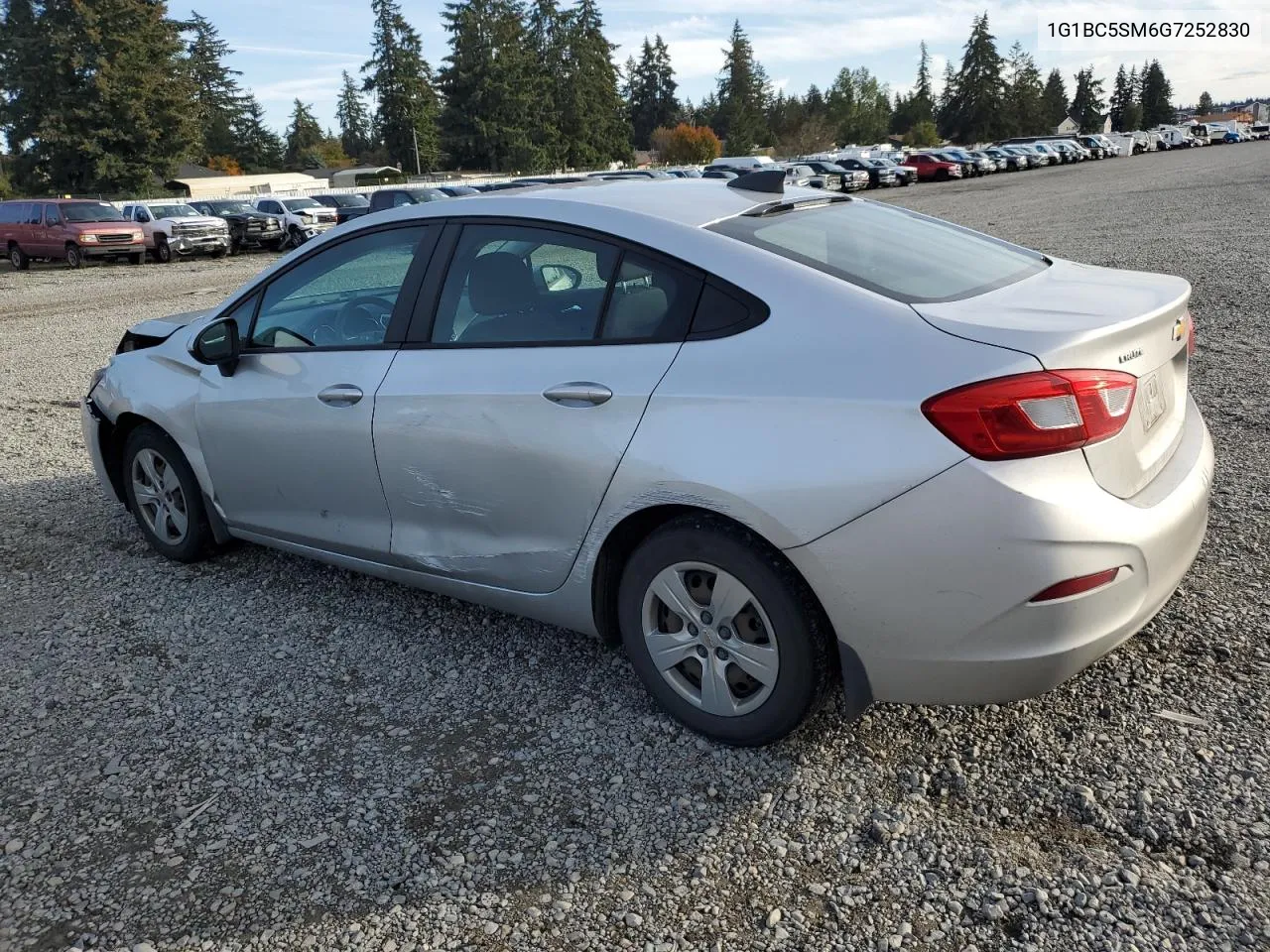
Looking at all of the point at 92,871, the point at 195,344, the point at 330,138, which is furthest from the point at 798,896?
the point at 330,138

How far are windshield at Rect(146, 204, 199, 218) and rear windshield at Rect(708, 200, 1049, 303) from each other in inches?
1063

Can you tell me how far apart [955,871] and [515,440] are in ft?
5.80

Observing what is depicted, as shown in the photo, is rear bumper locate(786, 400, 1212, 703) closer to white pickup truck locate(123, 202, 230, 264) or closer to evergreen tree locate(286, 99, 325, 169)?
white pickup truck locate(123, 202, 230, 264)

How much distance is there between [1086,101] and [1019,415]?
153543mm

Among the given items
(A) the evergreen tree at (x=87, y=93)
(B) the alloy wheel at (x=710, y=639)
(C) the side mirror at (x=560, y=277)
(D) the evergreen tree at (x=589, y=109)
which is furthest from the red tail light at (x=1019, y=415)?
(D) the evergreen tree at (x=589, y=109)

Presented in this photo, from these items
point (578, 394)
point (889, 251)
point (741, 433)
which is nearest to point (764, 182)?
point (889, 251)

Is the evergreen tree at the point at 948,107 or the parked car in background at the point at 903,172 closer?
the parked car in background at the point at 903,172

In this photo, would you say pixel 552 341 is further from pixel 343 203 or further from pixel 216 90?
pixel 216 90

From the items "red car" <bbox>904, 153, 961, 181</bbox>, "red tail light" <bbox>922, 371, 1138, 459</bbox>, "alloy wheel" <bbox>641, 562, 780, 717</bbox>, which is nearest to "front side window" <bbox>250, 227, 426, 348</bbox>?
"alloy wheel" <bbox>641, 562, 780, 717</bbox>

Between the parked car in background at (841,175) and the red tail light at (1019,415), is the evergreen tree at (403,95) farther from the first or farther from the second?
the red tail light at (1019,415)

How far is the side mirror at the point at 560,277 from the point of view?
3.37 m

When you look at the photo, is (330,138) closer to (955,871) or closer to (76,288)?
(76,288)

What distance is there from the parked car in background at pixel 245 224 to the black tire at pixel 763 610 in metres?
27.7

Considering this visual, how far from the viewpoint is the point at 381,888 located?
8.67ft
